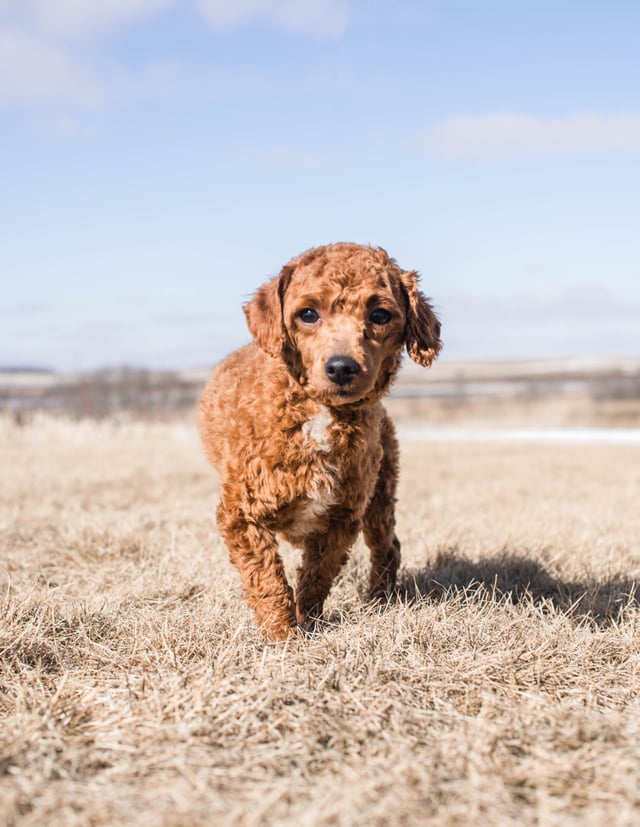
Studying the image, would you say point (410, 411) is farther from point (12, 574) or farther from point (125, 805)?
point (125, 805)

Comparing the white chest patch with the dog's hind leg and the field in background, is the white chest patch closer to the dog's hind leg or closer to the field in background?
the dog's hind leg

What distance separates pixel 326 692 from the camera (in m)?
2.95

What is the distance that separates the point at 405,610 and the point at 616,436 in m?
16.3

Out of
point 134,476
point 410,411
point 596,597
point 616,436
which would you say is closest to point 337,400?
point 596,597

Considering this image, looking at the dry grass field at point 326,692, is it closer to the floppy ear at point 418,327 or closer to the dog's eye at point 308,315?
the floppy ear at point 418,327

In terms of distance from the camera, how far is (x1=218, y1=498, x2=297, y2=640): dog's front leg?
3.73 m

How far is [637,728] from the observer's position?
286 centimetres

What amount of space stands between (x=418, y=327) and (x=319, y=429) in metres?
0.70

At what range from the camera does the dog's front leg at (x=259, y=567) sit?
373 cm

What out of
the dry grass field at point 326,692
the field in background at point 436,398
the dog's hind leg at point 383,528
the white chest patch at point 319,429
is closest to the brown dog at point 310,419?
the white chest patch at point 319,429

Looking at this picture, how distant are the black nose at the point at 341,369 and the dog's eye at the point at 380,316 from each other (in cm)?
37

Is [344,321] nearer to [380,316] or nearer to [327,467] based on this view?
[380,316]

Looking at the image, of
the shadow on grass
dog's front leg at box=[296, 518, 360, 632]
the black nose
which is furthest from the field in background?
the black nose

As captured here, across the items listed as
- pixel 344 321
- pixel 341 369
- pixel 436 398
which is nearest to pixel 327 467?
pixel 341 369
